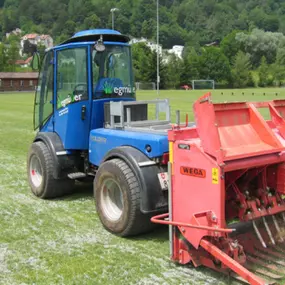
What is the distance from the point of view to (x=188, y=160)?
4.50m

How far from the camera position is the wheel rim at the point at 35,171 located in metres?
7.65

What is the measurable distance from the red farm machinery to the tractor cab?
235 cm

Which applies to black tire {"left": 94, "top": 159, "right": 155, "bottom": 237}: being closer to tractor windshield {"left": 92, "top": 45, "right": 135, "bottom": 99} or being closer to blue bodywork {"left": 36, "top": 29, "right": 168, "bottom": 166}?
blue bodywork {"left": 36, "top": 29, "right": 168, "bottom": 166}

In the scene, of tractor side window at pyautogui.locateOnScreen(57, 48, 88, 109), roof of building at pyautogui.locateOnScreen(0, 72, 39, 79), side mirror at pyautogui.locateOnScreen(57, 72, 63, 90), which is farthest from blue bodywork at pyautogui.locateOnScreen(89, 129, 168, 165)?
roof of building at pyautogui.locateOnScreen(0, 72, 39, 79)

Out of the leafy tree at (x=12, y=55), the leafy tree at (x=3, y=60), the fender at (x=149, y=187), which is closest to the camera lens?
the fender at (x=149, y=187)

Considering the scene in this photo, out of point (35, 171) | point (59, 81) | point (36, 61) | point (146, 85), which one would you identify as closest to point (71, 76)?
point (59, 81)

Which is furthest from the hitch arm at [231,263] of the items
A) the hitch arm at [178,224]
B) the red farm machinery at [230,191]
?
the hitch arm at [178,224]

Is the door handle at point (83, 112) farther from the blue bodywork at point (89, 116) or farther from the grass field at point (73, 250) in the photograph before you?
the grass field at point (73, 250)

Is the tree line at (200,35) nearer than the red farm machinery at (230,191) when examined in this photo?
No

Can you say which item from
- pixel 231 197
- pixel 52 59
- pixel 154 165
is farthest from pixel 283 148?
pixel 52 59

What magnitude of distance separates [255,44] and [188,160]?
386ft

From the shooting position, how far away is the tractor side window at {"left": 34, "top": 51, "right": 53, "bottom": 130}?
24.6 feet

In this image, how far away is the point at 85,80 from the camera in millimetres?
6812

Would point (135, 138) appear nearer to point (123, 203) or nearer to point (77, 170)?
point (123, 203)
